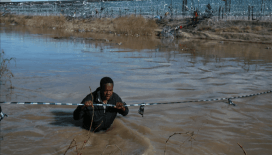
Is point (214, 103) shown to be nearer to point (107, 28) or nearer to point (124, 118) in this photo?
point (124, 118)

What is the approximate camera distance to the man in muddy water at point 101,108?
450 cm

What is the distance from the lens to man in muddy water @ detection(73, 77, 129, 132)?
14.8 ft

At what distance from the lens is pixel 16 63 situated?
11.5 metres

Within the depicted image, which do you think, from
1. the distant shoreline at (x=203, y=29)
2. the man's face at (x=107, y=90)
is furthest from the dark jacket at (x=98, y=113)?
the distant shoreline at (x=203, y=29)

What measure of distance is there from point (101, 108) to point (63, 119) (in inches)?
60.5

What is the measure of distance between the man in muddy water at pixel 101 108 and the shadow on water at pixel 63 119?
69 centimetres

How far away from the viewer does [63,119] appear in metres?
5.87

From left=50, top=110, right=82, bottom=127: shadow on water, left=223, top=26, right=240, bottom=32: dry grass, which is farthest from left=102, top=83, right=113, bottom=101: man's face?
left=223, top=26, right=240, bottom=32: dry grass

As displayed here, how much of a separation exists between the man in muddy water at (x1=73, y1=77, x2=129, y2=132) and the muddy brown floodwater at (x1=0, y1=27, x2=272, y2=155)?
32cm

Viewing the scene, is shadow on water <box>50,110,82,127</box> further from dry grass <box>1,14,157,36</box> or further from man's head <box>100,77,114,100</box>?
dry grass <box>1,14,157,36</box>

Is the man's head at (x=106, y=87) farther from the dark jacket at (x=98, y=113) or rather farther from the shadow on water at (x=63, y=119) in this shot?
the shadow on water at (x=63, y=119)

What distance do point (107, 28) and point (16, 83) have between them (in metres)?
28.6

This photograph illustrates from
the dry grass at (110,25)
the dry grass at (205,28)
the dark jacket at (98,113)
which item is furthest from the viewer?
the dry grass at (205,28)

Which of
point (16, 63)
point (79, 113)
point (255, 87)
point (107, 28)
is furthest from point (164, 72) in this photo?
point (107, 28)
